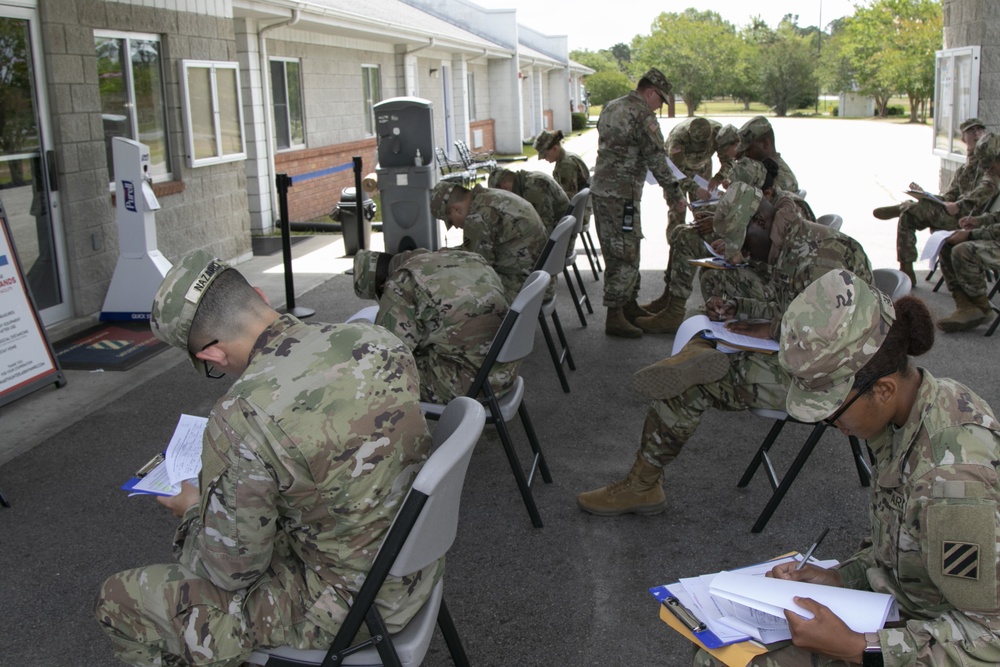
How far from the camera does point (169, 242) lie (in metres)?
8.68

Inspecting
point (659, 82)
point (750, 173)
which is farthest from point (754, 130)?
point (659, 82)

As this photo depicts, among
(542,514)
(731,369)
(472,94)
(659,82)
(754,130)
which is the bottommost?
(542,514)

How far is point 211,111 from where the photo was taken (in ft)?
31.3

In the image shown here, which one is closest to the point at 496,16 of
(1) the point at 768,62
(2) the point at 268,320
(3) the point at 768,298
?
(3) the point at 768,298

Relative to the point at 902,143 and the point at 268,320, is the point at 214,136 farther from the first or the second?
the point at 902,143

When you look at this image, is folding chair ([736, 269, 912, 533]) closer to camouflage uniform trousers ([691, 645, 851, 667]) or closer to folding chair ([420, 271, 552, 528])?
folding chair ([420, 271, 552, 528])

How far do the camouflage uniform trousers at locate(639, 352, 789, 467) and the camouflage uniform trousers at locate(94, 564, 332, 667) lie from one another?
195 centimetres

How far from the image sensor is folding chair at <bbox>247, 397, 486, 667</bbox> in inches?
78.7

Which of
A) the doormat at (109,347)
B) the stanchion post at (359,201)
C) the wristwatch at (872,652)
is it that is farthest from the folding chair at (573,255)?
the wristwatch at (872,652)

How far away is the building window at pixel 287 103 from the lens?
13320mm

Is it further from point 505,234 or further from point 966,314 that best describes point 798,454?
point 966,314

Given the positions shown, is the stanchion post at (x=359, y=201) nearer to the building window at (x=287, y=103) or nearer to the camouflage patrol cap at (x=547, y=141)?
the camouflage patrol cap at (x=547, y=141)

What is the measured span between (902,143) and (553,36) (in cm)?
1599

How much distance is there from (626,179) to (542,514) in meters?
3.58
